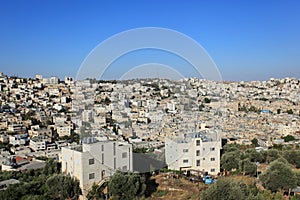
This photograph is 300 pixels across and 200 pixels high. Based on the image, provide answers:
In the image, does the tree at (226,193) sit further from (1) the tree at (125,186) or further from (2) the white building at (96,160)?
(2) the white building at (96,160)

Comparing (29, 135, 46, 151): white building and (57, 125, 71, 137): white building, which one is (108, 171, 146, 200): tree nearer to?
(29, 135, 46, 151): white building

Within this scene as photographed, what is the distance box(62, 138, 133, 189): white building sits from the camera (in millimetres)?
3719

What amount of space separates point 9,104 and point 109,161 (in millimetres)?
14841

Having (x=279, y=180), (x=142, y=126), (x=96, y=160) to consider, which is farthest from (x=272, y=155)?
(x=142, y=126)

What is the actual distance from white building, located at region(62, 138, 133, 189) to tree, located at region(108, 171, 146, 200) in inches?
4.4

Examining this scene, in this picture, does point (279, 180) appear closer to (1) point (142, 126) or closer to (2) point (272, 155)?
(1) point (142, 126)

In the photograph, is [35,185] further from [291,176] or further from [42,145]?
[42,145]

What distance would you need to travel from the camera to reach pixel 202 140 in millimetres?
5254

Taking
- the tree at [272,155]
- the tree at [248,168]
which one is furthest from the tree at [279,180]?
the tree at [272,155]

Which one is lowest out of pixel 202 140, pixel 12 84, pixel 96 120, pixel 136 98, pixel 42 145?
pixel 42 145

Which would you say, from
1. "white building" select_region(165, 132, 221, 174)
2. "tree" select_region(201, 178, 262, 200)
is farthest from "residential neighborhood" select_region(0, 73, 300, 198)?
"tree" select_region(201, 178, 262, 200)

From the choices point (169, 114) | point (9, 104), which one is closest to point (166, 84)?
point (169, 114)

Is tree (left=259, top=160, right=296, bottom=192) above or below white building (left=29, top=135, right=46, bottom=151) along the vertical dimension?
above

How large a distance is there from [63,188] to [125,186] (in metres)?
0.92
